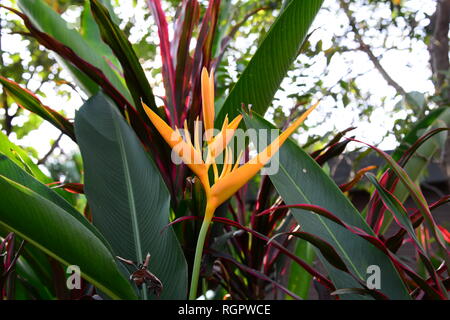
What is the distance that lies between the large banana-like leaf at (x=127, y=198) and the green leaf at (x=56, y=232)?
0.09 m

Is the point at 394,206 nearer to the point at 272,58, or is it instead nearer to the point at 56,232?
the point at 272,58

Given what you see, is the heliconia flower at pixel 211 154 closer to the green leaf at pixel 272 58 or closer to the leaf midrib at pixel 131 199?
the leaf midrib at pixel 131 199

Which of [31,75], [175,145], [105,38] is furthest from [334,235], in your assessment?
[31,75]

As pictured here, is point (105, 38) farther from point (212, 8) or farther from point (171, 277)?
point (171, 277)

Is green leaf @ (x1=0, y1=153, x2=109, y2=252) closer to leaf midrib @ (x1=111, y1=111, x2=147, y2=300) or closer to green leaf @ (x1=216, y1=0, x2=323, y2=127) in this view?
leaf midrib @ (x1=111, y1=111, x2=147, y2=300)

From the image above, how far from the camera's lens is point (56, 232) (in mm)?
532

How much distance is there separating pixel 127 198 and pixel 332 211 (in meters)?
0.28

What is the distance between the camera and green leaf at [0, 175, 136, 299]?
1.69 ft

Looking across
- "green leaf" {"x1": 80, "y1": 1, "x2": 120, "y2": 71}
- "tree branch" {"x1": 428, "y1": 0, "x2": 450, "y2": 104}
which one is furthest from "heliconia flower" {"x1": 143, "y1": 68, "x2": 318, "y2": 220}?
"tree branch" {"x1": 428, "y1": 0, "x2": 450, "y2": 104}

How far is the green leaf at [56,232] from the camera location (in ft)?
1.69

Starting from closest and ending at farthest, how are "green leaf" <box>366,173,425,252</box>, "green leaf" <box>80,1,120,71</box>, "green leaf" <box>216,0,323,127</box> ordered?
"green leaf" <box>366,173,425,252</box>
"green leaf" <box>216,0,323,127</box>
"green leaf" <box>80,1,120,71</box>

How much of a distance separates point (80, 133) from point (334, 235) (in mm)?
387

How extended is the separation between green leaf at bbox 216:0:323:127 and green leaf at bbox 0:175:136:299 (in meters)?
0.33

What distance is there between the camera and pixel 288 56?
2.47ft
